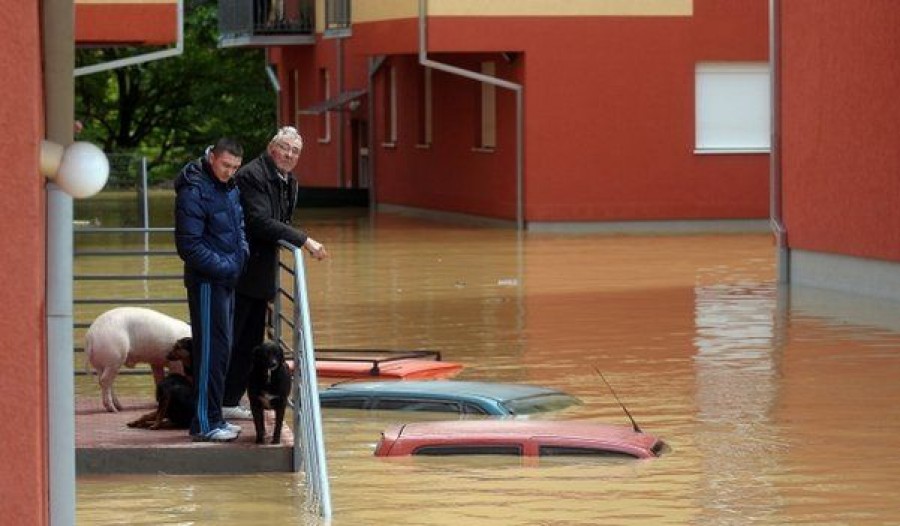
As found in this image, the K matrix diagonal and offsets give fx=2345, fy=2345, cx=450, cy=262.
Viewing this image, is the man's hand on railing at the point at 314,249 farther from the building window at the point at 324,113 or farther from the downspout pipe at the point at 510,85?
the building window at the point at 324,113

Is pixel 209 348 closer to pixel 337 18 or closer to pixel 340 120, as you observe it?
pixel 337 18

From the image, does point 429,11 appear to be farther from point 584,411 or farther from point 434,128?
point 584,411

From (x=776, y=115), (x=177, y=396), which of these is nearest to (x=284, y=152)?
(x=177, y=396)

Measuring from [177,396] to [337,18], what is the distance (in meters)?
33.6

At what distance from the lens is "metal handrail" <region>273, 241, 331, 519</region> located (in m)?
11.0

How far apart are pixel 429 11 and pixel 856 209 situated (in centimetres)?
1402

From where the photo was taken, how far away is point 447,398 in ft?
48.4

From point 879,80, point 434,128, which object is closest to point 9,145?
point 879,80

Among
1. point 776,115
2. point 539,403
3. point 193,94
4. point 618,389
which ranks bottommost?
point 618,389

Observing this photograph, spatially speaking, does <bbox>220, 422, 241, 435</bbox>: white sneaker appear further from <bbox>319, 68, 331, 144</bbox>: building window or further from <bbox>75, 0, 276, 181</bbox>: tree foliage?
<bbox>75, 0, 276, 181</bbox>: tree foliage

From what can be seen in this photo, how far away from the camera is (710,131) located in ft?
129

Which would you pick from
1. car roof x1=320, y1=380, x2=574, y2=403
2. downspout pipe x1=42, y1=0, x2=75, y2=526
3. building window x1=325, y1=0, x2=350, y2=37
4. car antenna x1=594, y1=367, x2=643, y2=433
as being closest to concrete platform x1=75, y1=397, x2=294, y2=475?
car antenna x1=594, y1=367, x2=643, y2=433

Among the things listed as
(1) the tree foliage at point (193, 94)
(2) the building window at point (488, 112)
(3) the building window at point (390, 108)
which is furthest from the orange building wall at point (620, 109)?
(1) the tree foliage at point (193, 94)

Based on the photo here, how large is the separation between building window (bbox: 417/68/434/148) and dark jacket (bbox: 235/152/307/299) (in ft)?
103
